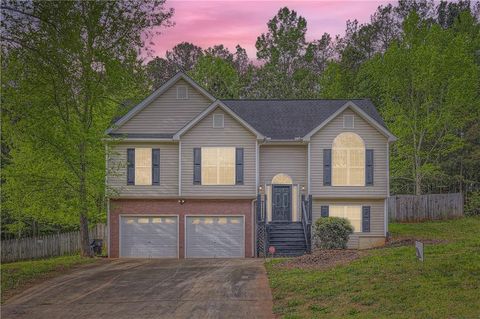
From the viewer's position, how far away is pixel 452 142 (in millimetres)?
46219

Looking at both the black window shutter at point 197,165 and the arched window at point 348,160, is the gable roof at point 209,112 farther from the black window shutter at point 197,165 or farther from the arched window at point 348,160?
the arched window at point 348,160

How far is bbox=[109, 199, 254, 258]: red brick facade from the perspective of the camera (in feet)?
102

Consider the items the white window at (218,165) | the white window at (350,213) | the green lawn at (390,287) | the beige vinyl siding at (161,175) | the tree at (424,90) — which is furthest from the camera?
the tree at (424,90)

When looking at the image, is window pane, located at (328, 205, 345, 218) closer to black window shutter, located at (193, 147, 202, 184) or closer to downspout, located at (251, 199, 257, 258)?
downspout, located at (251, 199, 257, 258)

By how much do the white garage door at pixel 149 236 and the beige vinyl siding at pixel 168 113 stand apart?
15.3ft

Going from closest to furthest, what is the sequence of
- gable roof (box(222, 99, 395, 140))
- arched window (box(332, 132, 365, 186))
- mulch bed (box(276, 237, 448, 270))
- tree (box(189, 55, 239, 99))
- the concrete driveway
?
the concrete driveway, mulch bed (box(276, 237, 448, 270)), arched window (box(332, 132, 365, 186)), gable roof (box(222, 99, 395, 140)), tree (box(189, 55, 239, 99))

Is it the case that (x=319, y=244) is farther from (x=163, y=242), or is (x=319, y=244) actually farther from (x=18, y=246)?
(x=18, y=246)

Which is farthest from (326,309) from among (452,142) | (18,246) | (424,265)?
(452,142)

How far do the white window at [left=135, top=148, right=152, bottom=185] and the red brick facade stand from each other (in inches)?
41.1

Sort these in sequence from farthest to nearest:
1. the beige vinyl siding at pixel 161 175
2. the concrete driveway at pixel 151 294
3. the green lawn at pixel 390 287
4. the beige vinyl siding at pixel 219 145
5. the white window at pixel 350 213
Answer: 1. the white window at pixel 350 213
2. the beige vinyl siding at pixel 161 175
3. the beige vinyl siding at pixel 219 145
4. the concrete driveway at pixel 151 294
5. the green lawn at pixel 390 287

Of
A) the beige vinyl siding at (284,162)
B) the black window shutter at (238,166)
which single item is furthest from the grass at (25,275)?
the beige vinyl siding at (284,162)

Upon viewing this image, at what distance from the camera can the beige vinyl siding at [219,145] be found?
3097 cm

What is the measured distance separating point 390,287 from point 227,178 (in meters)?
16.7

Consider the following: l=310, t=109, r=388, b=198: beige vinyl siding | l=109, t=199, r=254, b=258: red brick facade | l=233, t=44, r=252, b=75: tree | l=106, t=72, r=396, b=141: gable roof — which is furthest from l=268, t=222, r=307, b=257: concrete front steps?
l=233, t=44, r=252, b=75: tree
